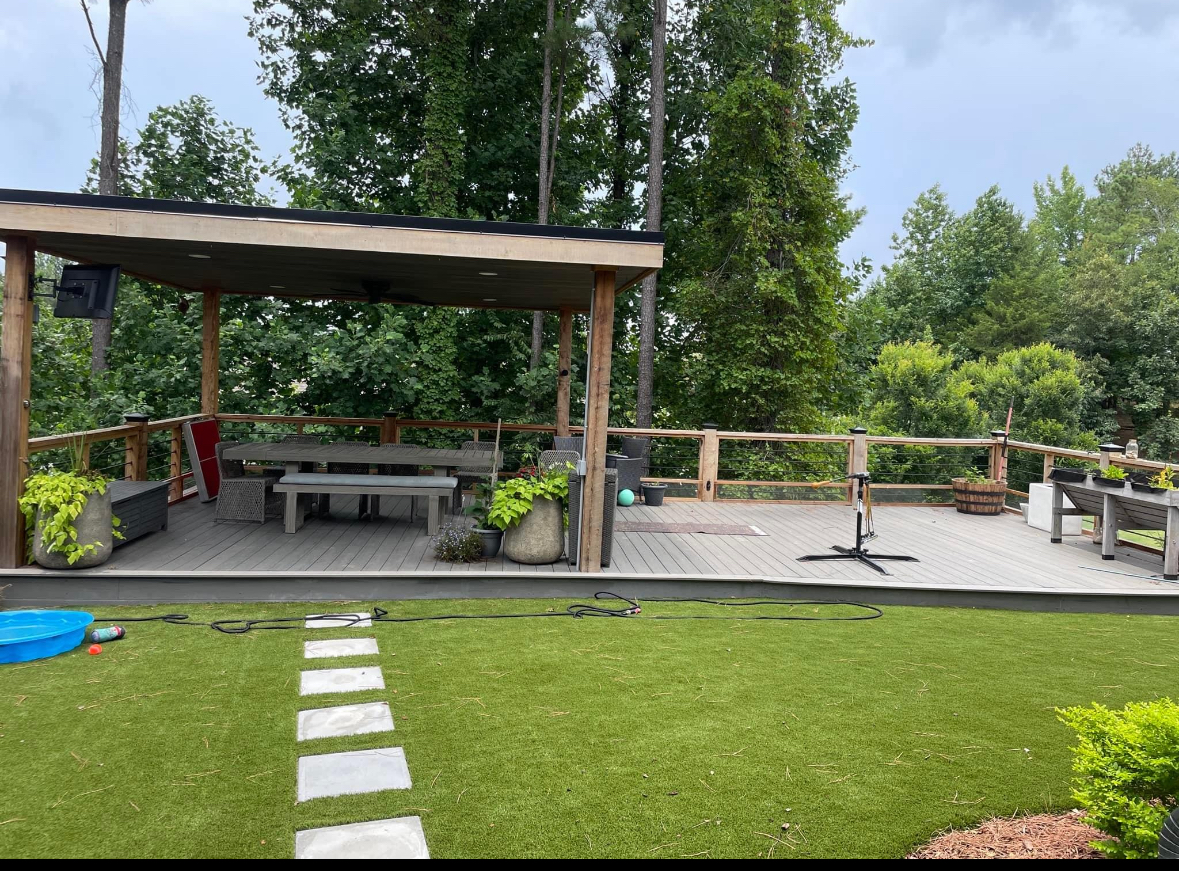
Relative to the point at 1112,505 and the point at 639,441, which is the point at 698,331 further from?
the point at 1112,505

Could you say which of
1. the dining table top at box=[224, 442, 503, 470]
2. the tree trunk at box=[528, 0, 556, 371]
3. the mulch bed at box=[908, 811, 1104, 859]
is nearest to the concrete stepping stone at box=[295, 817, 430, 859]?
the mulch bed at box=[908, 811, 1104, 859]

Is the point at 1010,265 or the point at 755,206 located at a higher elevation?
the point at 1010,265

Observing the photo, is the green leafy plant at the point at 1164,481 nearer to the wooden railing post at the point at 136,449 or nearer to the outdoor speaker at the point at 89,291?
the outdoor speaker at the point at 89,291

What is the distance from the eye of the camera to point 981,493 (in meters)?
9.53

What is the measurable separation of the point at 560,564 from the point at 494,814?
11.2ft

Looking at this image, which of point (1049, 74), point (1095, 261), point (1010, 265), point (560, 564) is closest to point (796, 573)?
point (560, 564)

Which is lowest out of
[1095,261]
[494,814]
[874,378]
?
[494,814]

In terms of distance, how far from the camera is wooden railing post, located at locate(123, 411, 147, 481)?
7246 mm

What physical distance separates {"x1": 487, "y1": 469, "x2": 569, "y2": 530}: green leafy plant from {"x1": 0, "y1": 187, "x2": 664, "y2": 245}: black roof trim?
1713mm

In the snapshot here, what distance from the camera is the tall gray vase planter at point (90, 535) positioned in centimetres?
529

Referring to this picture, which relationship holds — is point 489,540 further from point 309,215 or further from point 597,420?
point 309,215

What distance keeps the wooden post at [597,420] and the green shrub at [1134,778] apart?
12.2 ft

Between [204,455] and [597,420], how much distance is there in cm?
430

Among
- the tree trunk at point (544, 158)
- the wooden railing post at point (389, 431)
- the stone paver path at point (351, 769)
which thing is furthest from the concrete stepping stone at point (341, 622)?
the tree trunk at point (544, 158)
